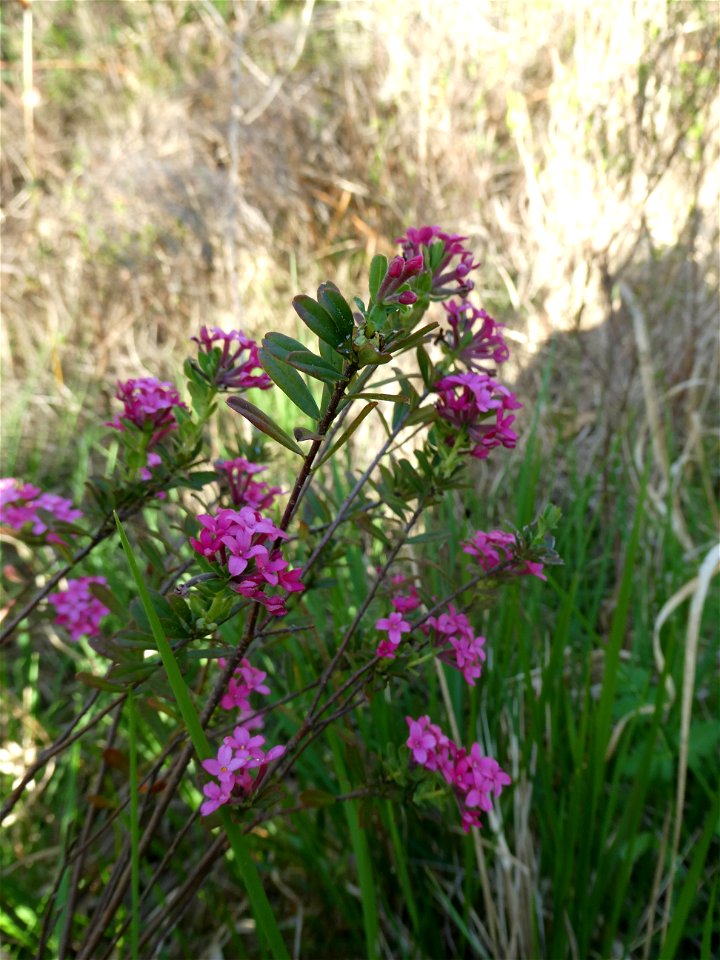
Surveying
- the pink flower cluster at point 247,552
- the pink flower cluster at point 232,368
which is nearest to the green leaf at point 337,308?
the pink flower cluster at point 247,552

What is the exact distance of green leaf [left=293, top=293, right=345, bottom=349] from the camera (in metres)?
0.49

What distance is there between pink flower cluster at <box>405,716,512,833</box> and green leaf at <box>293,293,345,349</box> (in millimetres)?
372

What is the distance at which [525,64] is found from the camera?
3.12 metres

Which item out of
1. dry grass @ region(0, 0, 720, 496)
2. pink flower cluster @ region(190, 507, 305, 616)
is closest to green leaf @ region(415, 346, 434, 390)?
pink flower cluster @ region(190, 507, 305, 616)

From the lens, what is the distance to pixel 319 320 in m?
0.50

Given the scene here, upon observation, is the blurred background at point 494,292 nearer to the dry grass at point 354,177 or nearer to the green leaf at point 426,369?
the dry grass at point 354,177

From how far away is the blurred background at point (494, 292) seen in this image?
1.09m

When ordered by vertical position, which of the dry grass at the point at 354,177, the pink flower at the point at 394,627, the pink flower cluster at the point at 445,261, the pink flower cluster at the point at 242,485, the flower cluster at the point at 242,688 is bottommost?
the flower cluster at the point at 242,688

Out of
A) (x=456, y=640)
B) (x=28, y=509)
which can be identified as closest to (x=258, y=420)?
(x=456, y=640)

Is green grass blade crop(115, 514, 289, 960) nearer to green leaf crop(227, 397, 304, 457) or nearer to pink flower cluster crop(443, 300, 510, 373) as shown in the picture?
green leaf crop(227, 397, 304, 457)

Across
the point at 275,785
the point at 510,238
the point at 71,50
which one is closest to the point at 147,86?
the point at 71,50

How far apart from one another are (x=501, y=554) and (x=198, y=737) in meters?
0.33

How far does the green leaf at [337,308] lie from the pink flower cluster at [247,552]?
0.45 feet

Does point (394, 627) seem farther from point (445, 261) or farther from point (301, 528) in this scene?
point (445, 261)
